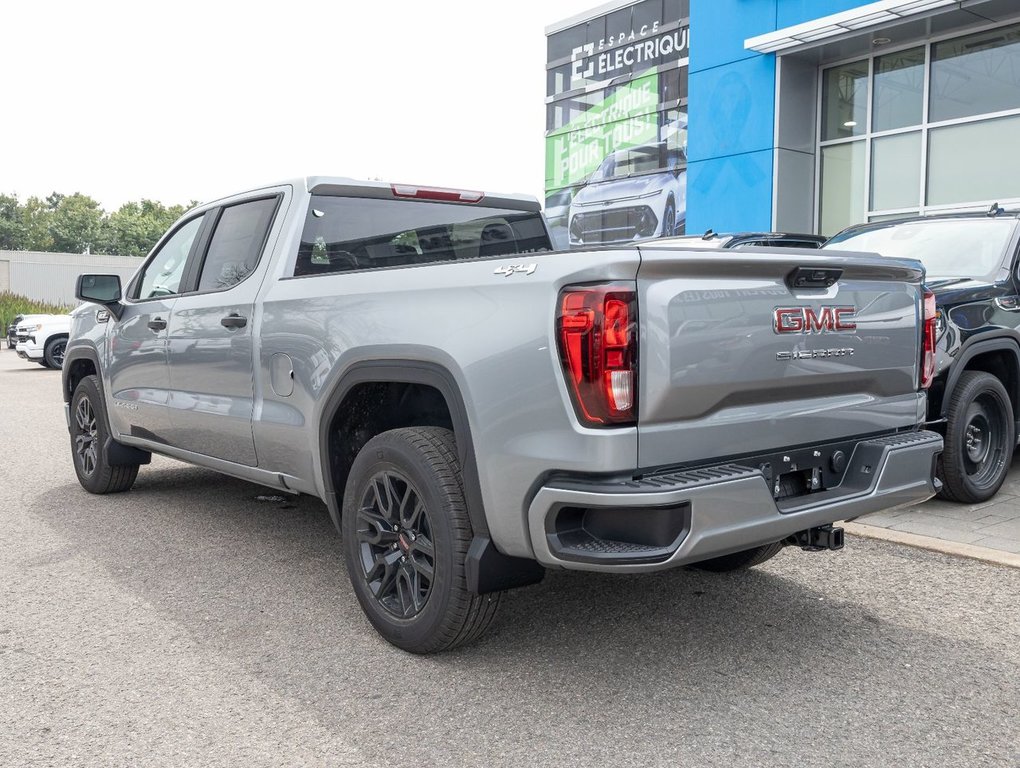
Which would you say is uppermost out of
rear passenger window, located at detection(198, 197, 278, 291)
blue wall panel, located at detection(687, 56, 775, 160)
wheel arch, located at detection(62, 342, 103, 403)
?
blue wall panel, located at detection(687, 56, 775, 160)

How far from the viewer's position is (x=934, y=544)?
5.14 metres

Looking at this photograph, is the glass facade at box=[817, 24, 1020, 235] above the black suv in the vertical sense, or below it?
above

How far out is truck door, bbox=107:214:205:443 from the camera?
5.55m

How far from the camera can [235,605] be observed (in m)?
4.29

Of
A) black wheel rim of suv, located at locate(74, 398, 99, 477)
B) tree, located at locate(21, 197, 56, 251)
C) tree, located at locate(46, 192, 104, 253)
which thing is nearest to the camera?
black wheel rim of suv, located at locate(74, 398, 99, 477)

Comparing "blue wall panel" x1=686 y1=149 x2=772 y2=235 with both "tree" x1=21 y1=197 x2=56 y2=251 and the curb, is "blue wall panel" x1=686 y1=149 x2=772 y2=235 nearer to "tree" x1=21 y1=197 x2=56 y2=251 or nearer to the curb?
the curb

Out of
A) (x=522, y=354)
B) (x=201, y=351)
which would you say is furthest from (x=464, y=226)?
(x=522, y=354)

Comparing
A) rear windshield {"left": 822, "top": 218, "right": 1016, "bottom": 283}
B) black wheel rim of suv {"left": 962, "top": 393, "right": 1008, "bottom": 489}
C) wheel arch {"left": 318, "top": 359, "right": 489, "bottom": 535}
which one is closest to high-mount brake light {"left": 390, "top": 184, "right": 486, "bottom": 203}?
wheel arch {"left": 318, "top": 359, "right": 489, "bottom": 535}

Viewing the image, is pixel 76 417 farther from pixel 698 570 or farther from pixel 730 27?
pixel 730 27

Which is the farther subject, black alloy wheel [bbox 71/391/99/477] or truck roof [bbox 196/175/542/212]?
black alloy wheel [bbox 71/391/99/477]

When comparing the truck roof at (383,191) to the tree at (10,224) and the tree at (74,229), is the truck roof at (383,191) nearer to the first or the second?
the tree at (10,224)

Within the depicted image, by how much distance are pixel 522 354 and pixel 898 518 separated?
3.71 metres

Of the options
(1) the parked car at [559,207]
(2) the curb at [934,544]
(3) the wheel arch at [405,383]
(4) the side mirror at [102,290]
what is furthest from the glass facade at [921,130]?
(3) the wheel arch at [405,383]

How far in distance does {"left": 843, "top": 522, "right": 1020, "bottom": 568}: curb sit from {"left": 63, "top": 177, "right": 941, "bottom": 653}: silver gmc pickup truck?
1178 millimetres
